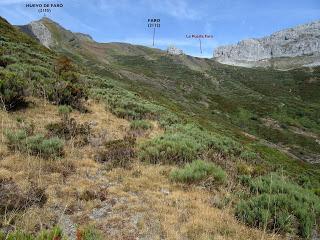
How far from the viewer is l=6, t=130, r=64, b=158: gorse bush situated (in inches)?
343

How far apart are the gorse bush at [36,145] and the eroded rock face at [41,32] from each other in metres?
105

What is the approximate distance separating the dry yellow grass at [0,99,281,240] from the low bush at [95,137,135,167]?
1.01ft

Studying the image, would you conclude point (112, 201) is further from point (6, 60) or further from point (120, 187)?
point (6, 60)

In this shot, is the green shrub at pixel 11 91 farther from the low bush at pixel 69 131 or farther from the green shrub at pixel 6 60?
the green shrub at pixel 6 60

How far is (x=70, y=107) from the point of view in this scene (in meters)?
14.6

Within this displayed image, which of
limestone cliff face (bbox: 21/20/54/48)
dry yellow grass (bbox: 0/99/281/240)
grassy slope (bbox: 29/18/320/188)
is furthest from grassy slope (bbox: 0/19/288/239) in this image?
limestone cliff face (bbox: 21/20/54/48)

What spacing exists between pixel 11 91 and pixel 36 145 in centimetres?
456

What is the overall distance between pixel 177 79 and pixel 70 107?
3638 inches

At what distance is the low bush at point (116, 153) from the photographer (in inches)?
369

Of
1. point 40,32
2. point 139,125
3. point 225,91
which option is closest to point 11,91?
point 139,125

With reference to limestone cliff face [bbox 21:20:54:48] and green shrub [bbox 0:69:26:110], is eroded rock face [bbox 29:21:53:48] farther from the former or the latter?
green shrub [bbox 0:69:26:110]

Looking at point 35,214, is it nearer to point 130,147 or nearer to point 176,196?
point 176,196

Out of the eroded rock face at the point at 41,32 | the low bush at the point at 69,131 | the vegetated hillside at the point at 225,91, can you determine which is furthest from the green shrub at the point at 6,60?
the eroded rock face at the point at 41,32

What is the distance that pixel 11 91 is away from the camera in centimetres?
1243
